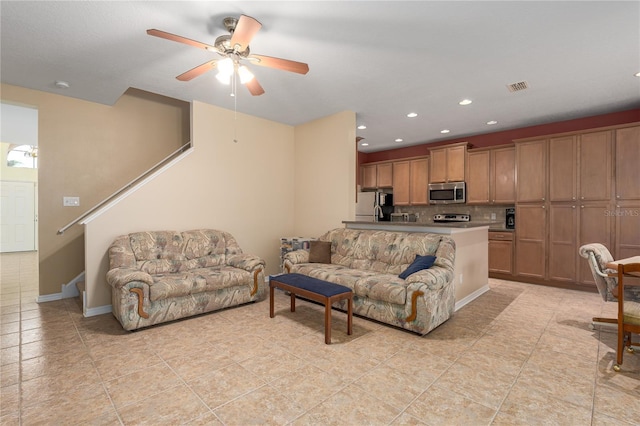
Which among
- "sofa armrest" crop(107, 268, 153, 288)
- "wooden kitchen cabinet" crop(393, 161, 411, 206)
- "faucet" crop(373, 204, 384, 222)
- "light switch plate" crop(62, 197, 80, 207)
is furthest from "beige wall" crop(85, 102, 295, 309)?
"wooden kitchen cabinet" crop(393, 161, 411, 206)

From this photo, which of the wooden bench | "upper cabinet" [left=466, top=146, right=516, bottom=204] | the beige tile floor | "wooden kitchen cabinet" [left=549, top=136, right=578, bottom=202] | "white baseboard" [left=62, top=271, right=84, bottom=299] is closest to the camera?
the beige tile floor

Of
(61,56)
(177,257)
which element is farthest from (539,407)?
(61,56)

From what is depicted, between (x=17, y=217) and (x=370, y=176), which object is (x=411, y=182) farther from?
(x=17, y=217)

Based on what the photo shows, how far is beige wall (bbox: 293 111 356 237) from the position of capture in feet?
15.8

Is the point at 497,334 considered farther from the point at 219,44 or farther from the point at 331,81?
the point at 219,44

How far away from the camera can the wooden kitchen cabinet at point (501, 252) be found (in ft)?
17.7

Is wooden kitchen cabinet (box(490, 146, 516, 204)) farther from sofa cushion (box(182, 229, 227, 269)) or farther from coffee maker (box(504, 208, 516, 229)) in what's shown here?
sofa cushion (box(182, 229, 227, 269))

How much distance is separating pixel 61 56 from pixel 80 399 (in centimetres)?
322

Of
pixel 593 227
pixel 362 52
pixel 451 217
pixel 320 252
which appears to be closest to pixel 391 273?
pixel 320 252

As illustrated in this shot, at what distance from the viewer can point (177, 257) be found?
3.88 m

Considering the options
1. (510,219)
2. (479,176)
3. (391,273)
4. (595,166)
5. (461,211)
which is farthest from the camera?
(461,211)

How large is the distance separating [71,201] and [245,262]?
275 centimetres

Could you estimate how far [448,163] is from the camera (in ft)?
20.5

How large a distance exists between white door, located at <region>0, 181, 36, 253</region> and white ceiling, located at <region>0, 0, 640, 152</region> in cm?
661
